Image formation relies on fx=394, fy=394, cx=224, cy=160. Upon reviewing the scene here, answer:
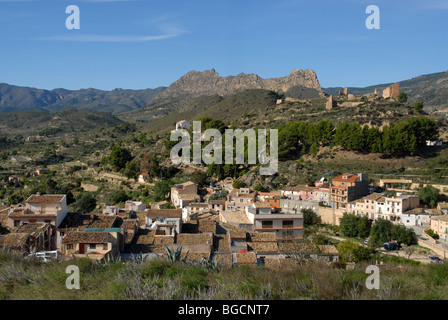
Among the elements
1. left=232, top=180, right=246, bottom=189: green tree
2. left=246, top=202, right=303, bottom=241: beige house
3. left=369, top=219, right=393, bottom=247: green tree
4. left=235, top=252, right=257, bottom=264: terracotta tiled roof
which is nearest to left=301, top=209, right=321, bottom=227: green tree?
left=369, top=219, right=393, bottom=247: green tree

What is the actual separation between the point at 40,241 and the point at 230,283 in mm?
8217

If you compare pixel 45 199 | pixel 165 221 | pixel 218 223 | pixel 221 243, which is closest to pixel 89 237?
pixel 221 243

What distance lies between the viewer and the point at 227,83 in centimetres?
11225

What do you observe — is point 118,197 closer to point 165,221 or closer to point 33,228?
point 165,221

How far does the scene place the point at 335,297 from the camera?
497 cm

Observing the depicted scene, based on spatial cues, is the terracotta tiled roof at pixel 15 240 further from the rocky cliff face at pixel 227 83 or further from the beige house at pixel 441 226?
the rocky cliff face at pixel 227 83

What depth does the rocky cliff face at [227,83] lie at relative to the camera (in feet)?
278

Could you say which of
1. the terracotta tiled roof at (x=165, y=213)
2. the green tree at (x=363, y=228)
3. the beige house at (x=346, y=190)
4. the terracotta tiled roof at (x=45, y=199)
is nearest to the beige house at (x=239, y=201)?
the beige house at (x=346, y=190)

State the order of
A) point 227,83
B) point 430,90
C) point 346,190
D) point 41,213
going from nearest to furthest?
point 41,213, point 346,190, point 430,90, point 227,83

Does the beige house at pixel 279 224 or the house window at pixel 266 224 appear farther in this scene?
the house window at pixel 266 224

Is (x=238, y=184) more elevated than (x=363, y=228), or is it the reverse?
(x=238, y=184)

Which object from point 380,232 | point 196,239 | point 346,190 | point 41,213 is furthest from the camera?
point 346,190

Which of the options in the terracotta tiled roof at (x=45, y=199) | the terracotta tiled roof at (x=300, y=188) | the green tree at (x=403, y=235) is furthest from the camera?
the terracotta tiled roof at (x=300, y=188)
